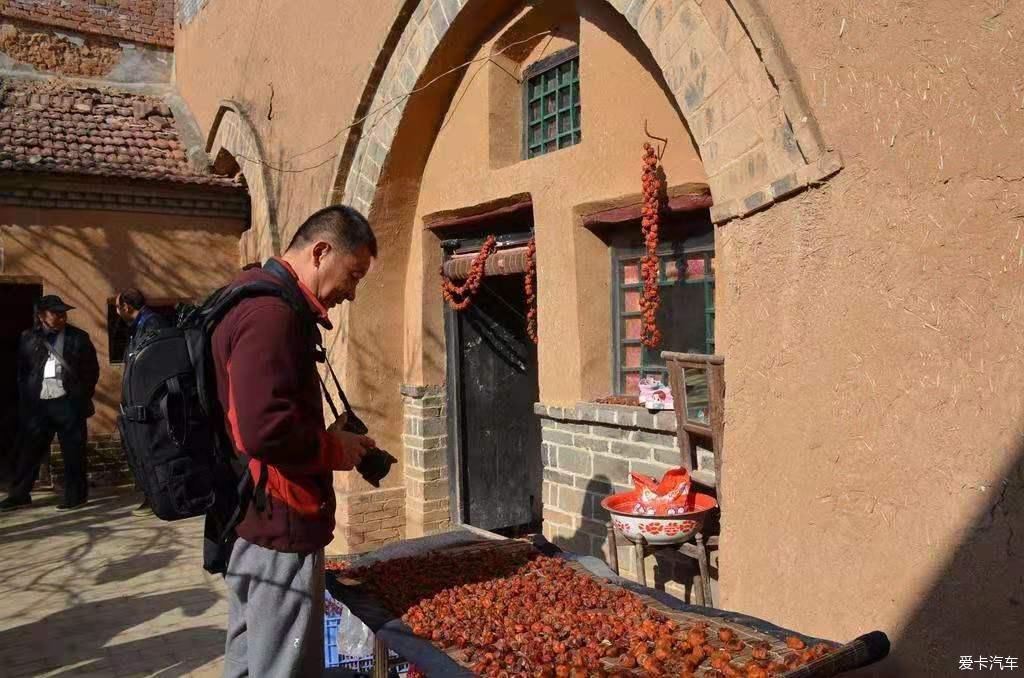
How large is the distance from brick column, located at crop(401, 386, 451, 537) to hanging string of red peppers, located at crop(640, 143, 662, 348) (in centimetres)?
290

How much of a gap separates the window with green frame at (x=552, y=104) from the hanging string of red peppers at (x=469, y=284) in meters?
0.73

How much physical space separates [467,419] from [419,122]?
244 cm

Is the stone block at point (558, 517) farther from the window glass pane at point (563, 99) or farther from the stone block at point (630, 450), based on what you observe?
the window glass pane at point (563, 99)

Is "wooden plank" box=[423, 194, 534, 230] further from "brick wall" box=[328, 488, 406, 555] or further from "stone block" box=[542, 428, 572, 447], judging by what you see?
"brick wall" box=[328, 488, 406, 555]

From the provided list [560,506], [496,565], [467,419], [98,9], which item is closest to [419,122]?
[467,419]

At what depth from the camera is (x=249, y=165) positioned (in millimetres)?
9141

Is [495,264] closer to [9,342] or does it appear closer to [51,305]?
[51,305]

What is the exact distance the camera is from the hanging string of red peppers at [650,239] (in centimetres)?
451

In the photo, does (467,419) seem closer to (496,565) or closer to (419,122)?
(419,122)

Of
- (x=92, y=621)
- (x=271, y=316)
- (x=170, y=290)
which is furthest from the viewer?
(x=170, y=290)

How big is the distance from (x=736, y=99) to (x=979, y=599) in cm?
206

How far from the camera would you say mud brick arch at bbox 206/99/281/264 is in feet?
27.8

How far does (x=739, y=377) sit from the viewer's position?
3504mm

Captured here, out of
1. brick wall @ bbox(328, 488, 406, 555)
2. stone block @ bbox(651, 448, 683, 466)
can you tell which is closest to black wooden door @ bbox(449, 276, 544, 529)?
brick wall @ bbox(328, 488, 406, 555)
